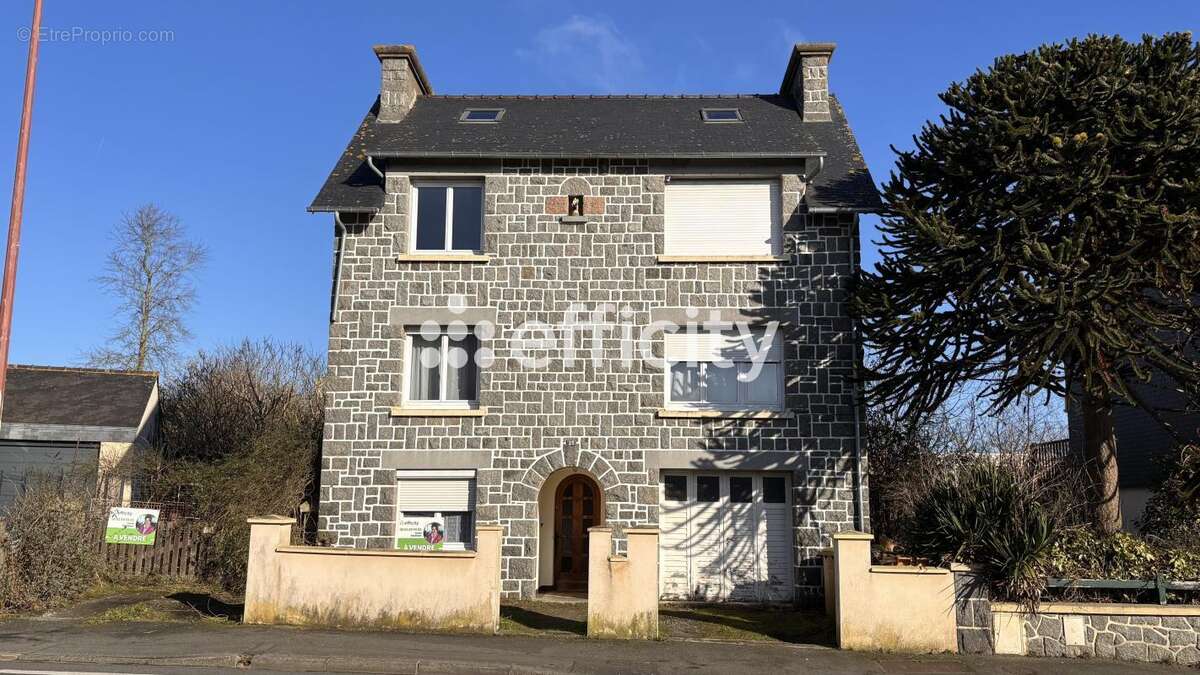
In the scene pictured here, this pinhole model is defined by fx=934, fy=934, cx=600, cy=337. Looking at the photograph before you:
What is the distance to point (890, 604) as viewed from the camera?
39.1 feet

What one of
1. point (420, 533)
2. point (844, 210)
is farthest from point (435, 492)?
point (844, 210)

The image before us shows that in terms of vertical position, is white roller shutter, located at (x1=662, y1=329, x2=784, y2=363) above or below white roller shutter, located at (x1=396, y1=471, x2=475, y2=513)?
above

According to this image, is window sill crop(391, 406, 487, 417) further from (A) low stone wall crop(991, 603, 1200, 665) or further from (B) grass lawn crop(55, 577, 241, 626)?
(A) low stone wall crop(991, 603, 1200, 665)

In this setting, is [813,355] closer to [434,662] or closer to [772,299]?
[772,299]

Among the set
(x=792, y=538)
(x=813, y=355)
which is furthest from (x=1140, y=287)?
(x=792, y=538)

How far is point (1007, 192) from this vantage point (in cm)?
1373

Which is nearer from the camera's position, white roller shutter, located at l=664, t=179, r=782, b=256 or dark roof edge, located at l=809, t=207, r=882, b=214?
dark roof edge, located at l=809, t=207, r=882, b=214

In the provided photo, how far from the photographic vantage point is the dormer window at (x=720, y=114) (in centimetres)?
1883

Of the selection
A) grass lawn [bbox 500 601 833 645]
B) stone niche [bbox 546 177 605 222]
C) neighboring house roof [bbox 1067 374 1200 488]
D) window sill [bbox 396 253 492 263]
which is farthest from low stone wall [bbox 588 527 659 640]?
neighboring house roof [bbox 1067 374 1200 488]

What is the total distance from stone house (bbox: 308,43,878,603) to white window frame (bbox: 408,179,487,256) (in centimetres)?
4

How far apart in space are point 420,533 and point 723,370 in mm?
5983

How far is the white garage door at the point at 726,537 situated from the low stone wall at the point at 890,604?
3.88 m

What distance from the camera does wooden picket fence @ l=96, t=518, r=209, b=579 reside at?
15.8 m

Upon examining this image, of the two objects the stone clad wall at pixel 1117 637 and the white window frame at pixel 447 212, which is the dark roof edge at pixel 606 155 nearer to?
the white window frame at pixel 447 212
